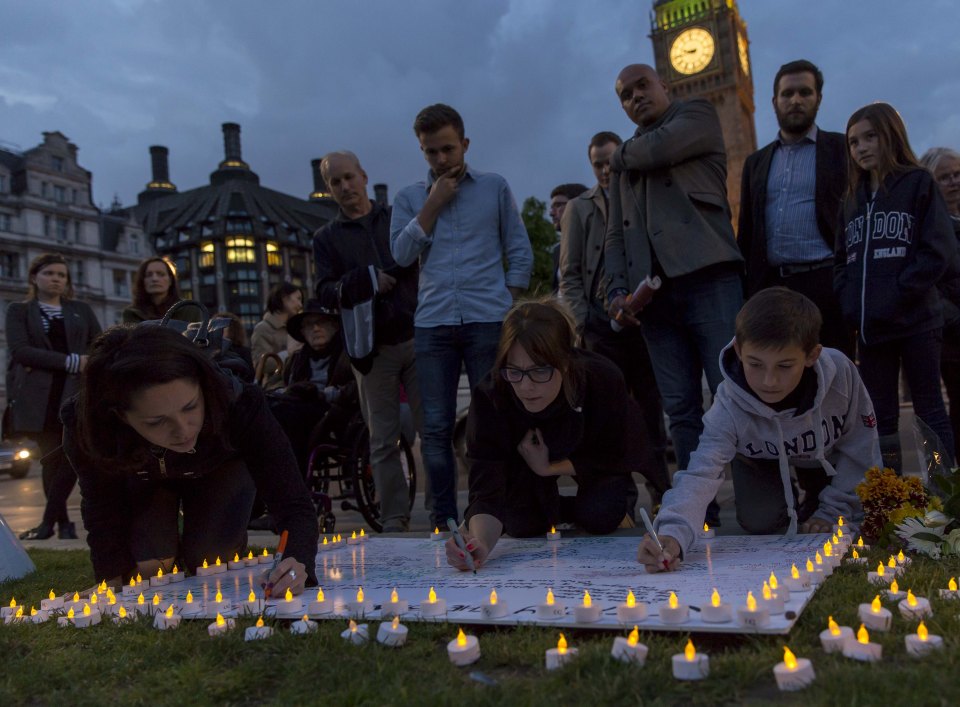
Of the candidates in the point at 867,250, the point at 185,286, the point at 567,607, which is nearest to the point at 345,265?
the point at 867,250

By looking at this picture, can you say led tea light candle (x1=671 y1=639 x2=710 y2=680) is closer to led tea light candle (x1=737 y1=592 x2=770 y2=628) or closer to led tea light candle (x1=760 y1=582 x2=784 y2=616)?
led tea light candle (x1=737 y1=592 x2=770 y2=628)

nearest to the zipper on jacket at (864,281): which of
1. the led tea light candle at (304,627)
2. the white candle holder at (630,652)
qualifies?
the white candle holder at (630,652)

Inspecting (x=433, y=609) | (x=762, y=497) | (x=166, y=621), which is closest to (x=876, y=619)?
(x=433, y=609)

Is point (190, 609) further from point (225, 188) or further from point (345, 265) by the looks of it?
point (225, 188)

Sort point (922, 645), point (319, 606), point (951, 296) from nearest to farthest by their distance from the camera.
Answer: point (922, 645)
point (319, 606)
point (951, 296)

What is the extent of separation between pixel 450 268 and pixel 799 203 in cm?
181

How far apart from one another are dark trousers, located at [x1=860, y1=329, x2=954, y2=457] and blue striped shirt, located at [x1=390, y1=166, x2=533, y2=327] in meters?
1.83

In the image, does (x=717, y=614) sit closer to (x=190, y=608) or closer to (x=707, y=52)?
(x=190, y=608)

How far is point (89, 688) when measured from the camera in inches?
77.2

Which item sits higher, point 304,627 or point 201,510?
point 201,510

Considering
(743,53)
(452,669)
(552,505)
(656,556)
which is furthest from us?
(743,53)

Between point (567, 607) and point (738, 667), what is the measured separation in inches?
22.4

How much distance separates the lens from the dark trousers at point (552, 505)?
3.78 meters

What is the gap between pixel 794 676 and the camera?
5.30 ft
